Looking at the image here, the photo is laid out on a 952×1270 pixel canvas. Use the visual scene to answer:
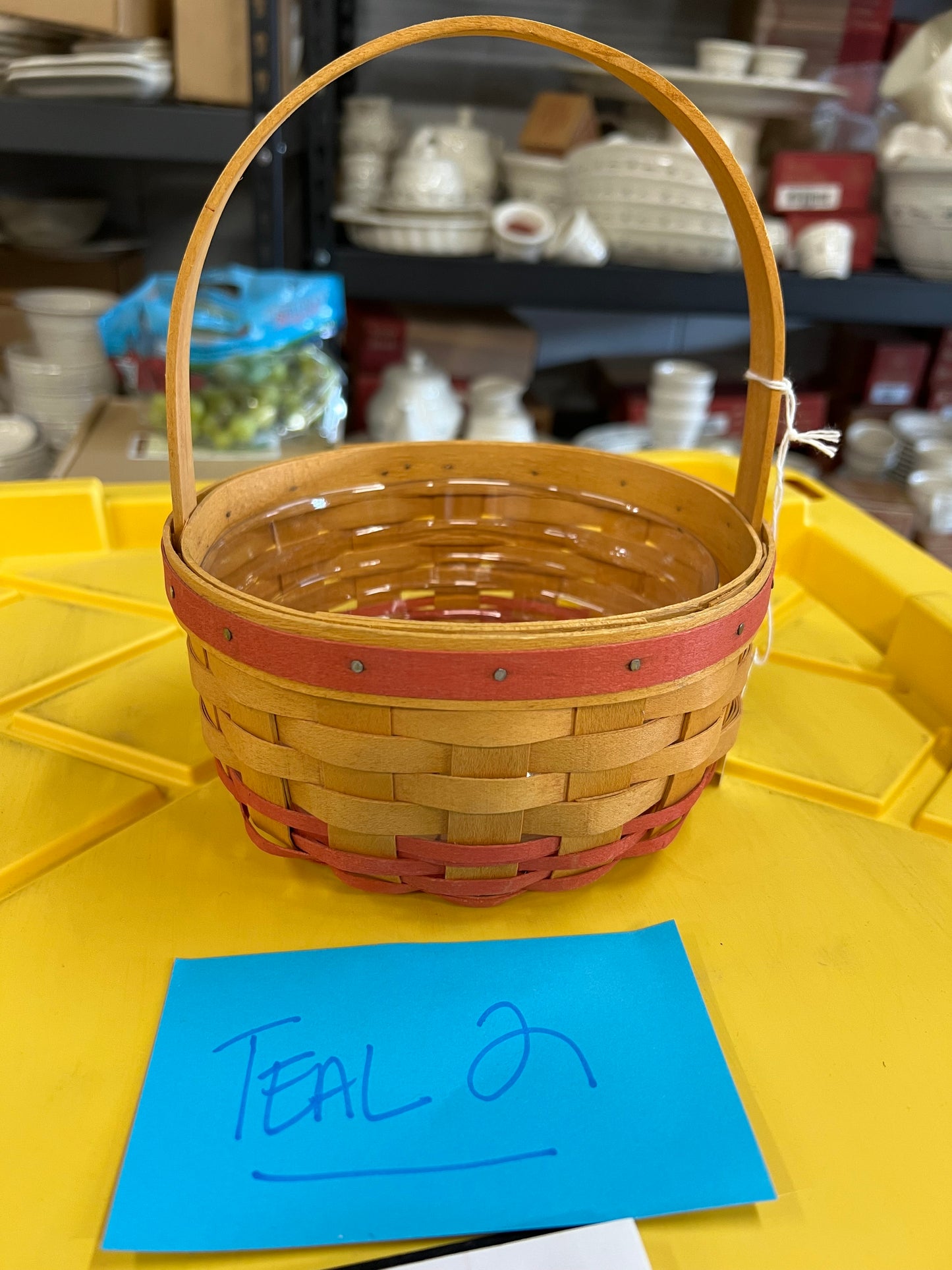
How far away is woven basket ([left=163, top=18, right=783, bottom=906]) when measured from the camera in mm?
327

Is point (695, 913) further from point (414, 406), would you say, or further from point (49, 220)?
point (49, 220)

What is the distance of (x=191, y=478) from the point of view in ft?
1.45

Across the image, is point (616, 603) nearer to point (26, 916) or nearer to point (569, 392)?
point (26, 916)

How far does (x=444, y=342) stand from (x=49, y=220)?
0.61 metres

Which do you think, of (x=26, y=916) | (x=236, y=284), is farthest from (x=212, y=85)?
(x=26, y=916)

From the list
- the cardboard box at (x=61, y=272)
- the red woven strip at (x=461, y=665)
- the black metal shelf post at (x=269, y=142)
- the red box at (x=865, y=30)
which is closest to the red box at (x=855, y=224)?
the red box at (x=865, y=30)

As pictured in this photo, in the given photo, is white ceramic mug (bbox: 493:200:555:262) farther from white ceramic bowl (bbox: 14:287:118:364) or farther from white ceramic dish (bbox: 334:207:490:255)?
white ceramic bowl (bbox: 14:287:118:364)

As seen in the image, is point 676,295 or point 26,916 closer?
point 26,916

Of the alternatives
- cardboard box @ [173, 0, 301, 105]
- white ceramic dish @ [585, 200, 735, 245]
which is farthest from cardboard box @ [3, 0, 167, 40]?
white ceramic dish @ [585, 200, 735, 245]

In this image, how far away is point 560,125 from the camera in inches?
50.7

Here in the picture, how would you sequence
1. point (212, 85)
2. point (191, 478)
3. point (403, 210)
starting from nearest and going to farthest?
point (191, 478) → point (212, 85) → point (403, 210)

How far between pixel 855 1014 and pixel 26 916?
36 centimetres

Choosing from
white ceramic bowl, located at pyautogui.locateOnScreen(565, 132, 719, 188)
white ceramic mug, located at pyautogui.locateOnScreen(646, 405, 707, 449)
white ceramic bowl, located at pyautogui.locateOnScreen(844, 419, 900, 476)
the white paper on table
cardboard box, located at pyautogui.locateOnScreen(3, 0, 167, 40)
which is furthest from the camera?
white ceramic bowl, located at pyautogui.locateOnScreen(844, 419, 900, 476)

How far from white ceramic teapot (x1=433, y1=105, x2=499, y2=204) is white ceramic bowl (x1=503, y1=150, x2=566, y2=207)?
0.03m
